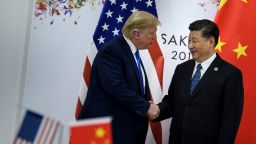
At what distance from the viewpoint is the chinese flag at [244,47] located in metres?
2.41

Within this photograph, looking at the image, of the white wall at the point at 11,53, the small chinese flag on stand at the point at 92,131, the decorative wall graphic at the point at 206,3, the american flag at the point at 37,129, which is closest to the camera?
the small chinese flag on stand at the point at 92,131

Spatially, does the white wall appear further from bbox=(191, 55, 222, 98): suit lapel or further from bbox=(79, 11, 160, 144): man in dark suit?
bbox=(191, 55, 222, 98): suit lapel

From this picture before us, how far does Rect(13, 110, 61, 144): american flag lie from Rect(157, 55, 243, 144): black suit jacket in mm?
927

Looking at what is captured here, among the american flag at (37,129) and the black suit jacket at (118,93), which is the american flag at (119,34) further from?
the american flag at (37,129)

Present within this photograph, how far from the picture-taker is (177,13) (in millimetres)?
2686

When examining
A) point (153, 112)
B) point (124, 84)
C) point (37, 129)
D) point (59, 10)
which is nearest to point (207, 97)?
point (153, 112)

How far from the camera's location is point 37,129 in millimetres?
1351

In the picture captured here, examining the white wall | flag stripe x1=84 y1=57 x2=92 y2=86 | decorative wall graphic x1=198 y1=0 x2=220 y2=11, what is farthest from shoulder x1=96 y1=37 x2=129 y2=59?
the white wall

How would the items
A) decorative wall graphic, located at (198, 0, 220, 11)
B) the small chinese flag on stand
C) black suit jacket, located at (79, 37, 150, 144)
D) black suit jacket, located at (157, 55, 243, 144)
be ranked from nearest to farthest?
the small chinese flag on stand → black suit jacket, located at (157, 55, 243, 144) → black suit jacket, located at (79, 37, 150, 144) → decorative wall graphic, located at (198, 0, 220, 11)

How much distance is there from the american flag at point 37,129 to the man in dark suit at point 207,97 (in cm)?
93

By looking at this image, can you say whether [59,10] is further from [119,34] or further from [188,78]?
[188,78]

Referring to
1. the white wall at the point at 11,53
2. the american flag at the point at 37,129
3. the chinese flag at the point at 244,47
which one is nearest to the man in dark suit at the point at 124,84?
the chinese flag at the point at 244,47

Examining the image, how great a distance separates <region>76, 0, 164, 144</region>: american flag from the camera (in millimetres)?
2582

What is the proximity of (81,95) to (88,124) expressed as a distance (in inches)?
56.8
